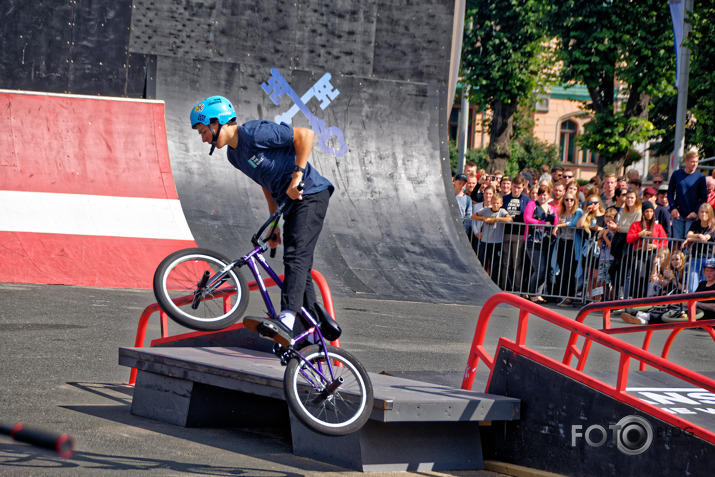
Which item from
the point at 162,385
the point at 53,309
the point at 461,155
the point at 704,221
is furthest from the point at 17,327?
the point at 461,155

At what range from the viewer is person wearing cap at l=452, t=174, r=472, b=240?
15016 mm

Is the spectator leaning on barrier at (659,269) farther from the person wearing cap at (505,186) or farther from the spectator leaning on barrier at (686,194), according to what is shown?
the person wearing cap at (505,186)

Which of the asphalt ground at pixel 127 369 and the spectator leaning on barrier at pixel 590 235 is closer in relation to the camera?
the asphalt ground at pixel 127 369

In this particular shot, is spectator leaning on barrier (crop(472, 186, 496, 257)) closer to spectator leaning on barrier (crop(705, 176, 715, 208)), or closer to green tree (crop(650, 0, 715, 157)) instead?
A: spectator leaning on barrier (crop(705, 176, 715, 208))

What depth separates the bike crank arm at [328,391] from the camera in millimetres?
5250

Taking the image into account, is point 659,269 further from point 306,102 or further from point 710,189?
point 306,102

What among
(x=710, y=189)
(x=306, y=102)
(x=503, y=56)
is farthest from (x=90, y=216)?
(x=503, y=56)

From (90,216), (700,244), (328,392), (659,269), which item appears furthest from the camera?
(659,269)

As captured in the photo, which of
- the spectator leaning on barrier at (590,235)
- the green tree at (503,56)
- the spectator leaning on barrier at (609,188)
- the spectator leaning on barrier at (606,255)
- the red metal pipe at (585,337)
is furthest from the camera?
the green tree at (503,56)

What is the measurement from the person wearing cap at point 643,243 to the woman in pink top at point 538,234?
128cm

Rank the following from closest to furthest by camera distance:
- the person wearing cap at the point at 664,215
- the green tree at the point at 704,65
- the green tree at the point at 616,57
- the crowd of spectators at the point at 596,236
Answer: the crowd of spectators at the point at 596,236 < the person wearing cap at the point at 664,215 < the green tree at the point at 704,65 < the green tree at the point at 616,57

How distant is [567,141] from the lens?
5538cm

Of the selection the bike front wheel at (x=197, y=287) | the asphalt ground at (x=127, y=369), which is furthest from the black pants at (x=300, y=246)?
the asphalt ground at (x=127, y=369)

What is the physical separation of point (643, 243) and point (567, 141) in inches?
1706
